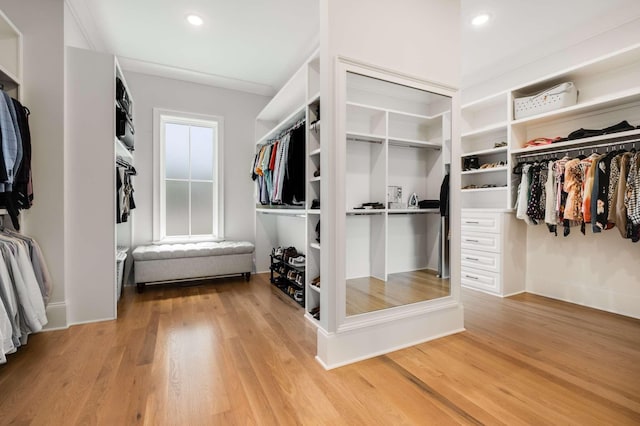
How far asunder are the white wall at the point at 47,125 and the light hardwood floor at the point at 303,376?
0.65 metres

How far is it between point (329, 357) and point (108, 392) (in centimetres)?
124

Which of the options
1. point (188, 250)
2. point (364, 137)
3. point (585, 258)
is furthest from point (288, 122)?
point (585, 258)

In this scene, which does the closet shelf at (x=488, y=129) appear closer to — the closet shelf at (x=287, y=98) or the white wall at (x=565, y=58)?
the white wall at (x=565, y=58)

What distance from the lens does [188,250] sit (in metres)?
3.56

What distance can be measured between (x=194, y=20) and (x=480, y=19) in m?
2.83

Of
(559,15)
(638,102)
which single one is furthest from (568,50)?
(638,102)

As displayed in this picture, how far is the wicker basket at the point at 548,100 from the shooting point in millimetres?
2891

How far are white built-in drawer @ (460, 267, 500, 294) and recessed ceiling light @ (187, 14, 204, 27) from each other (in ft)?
12.8

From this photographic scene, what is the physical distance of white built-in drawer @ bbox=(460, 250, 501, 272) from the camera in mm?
3307

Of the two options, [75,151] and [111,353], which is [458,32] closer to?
[75,151]

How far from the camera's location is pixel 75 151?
251cm

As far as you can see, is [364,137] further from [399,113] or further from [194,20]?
[194,20]

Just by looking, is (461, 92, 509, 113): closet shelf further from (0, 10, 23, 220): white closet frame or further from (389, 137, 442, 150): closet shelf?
(0, 10, 23, 220): white closet frame

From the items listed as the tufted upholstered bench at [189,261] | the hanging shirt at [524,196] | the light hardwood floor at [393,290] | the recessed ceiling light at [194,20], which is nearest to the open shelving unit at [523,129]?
the hanging shirt at [524,196]
